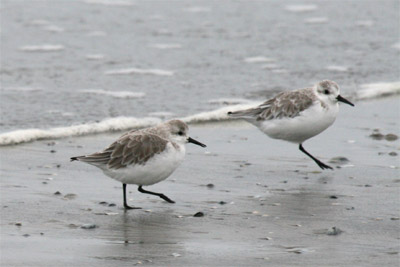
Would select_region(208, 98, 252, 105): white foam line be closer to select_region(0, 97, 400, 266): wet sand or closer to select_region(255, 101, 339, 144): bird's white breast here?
select_region(0, 97, 400, 266): wet sand

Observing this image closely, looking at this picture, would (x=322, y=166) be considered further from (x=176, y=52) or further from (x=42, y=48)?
(x=42, y=48)

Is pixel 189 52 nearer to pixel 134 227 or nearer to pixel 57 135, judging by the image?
pixel 57 135


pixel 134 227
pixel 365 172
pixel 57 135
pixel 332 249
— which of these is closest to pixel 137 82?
pixel 57 135

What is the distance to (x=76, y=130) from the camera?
29.3 feet

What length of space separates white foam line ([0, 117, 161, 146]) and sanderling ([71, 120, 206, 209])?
7.26 feet

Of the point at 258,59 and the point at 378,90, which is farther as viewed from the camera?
the point at 258,59

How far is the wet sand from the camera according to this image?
5.25 m

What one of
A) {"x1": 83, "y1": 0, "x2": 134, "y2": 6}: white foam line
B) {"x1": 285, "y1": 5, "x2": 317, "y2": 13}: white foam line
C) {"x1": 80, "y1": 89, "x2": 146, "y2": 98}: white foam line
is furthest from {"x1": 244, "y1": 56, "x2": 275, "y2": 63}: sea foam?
{"x1": 83, "y1": 0, "x2": 134, "y2": 6}: white foam line

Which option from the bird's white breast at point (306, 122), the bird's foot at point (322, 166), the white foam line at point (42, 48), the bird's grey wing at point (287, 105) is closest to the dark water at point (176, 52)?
the white foam line at point (42, 48)

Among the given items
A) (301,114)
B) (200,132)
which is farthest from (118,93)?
(301,114)

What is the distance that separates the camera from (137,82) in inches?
Answer: 452

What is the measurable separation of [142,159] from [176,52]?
7102mm

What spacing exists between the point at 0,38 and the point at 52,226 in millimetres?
8556

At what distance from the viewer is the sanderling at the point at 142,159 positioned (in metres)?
6.33
